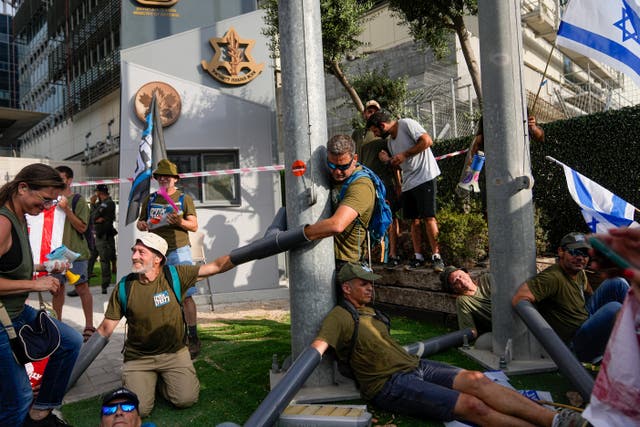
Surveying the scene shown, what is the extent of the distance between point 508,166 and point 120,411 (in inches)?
144

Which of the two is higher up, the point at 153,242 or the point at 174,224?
the point at 174,224

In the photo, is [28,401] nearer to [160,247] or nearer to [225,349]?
[160,247]

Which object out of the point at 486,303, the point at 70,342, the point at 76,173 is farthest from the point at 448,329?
the point at 76,173

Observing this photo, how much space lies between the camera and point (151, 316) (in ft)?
13.5

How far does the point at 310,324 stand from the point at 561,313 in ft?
7.15

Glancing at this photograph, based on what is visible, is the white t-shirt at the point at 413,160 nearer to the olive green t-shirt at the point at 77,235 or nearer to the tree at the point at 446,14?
the olive green t-shirt at the point at 77,235

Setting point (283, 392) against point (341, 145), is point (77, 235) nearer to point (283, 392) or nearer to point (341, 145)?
point (341, 145)

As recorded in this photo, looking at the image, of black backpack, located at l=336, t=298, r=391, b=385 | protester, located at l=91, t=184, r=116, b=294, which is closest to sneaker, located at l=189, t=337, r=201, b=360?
black backpack, located at l=336, t=298, r=391, b=385

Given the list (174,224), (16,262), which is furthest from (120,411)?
(174,224)

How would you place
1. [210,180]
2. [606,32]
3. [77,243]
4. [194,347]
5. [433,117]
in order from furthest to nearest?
[433,117] → [210,180] → [77,243] → [194,347] → [606,32]

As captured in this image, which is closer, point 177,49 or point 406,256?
point 406,256

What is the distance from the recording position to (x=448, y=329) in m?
6.00

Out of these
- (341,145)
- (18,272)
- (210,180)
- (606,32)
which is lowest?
(18,272)

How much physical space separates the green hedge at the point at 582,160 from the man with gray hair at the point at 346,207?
4343 millimetres
